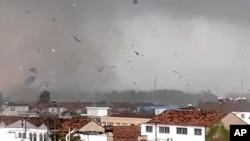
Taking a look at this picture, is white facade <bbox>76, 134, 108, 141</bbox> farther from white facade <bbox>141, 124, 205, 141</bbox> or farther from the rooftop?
white facade <bbox>141, 124, 205, 141</bbox>

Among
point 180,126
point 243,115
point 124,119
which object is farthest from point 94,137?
point 243,115

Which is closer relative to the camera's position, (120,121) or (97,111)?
(97,111)

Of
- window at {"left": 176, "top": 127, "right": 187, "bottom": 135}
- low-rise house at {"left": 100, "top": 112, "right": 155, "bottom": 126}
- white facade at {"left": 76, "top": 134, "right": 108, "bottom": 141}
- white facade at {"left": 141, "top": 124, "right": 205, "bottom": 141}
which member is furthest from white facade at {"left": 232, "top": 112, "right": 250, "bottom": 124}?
white facade at {"left": 76, "top": 134, "right": 108, "bottom": 141}

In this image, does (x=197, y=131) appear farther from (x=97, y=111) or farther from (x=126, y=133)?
(x=97, y=111)

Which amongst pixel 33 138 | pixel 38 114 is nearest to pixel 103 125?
pixel 38 114

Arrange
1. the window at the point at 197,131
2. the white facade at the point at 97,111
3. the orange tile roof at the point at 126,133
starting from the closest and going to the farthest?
1. the window at the point at 197,131
2. the orange tile roof at the point at 126,133
3. the white facade at the point at 97,111

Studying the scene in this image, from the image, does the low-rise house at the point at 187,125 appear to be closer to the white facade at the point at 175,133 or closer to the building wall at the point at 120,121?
the white facade at the point at 175,133

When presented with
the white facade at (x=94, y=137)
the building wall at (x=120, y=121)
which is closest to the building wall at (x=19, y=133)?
the white facade at (x=94, y=137)

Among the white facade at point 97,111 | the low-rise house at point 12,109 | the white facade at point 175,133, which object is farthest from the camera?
the white facade at point 97,111
